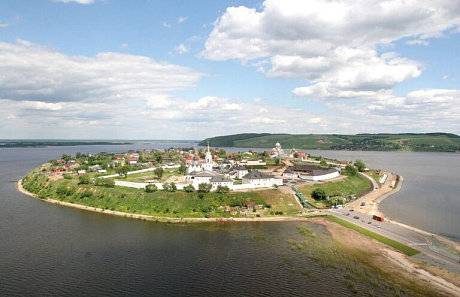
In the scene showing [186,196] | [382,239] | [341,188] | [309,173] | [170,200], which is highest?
[309,173]

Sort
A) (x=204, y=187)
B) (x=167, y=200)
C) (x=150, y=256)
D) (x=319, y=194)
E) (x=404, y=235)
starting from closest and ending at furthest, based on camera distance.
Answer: (x=150, y=256) < (x=404, y=235) < (x=167, y=200) < (x=204, y=187) < (x=319, y=194)

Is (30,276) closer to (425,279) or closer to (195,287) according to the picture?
(195,287)

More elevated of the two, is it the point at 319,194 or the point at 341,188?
the point at 319,194

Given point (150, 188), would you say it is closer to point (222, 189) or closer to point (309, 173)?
point (222, 189)

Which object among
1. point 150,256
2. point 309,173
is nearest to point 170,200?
point 150,256

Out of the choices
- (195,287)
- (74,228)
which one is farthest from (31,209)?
(195,287)

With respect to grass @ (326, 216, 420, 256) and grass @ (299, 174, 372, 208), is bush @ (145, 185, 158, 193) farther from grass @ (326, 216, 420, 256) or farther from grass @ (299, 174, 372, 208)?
grass @ (326, 216, 420, 256)

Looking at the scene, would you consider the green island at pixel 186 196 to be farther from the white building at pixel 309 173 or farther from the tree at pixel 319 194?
the white building at pixel 309 173

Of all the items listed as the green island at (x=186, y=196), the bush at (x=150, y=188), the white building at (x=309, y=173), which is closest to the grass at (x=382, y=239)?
the green island at (x=186, y=196)
